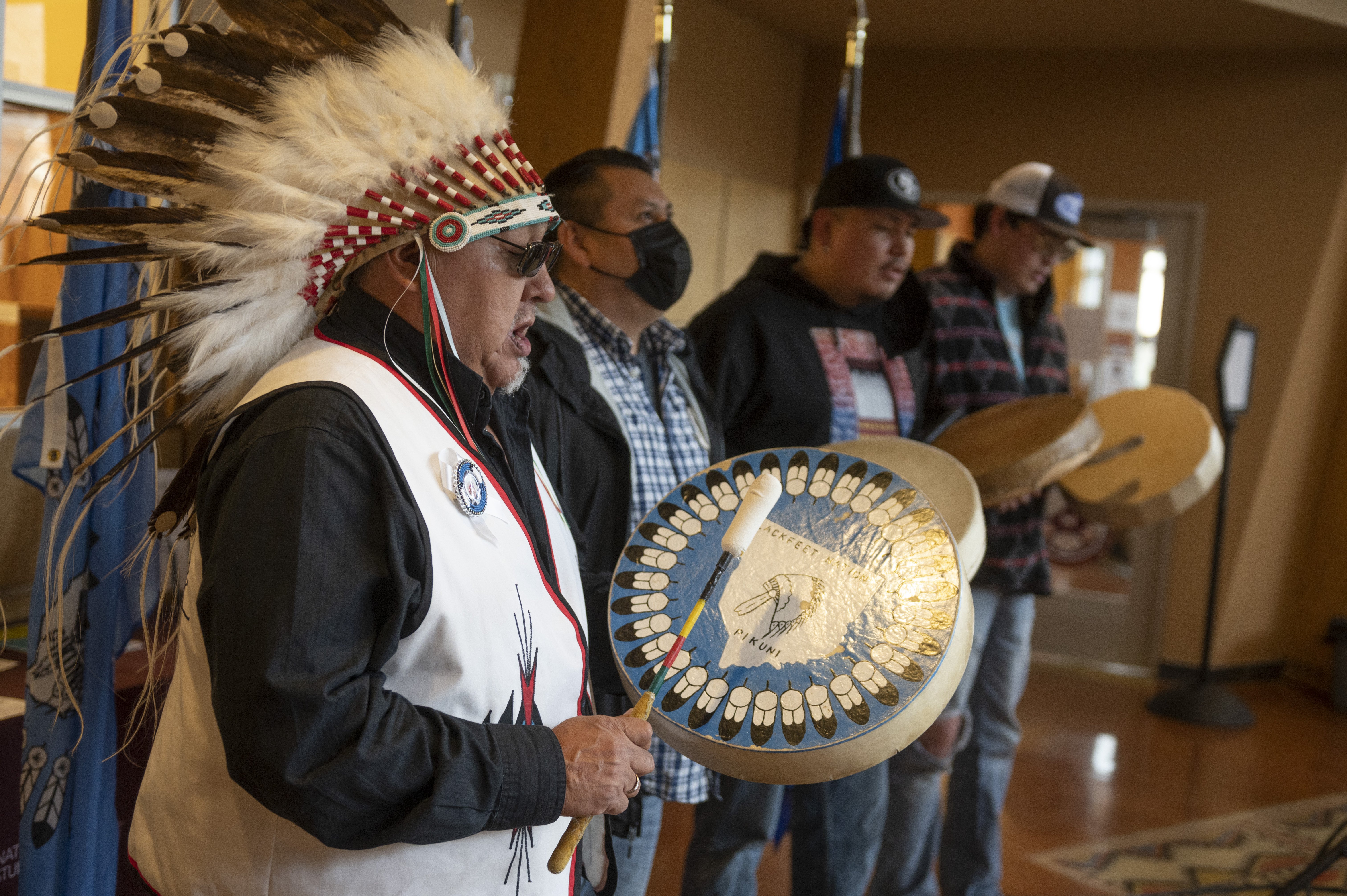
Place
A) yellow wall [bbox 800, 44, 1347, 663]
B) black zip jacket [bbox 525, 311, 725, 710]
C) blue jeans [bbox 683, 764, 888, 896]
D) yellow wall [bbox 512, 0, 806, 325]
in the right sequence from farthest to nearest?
yellow wall [bbox 800, 44, 1347, 663] → yellow wall [bbox 512, 0, 806, 325] → blue jeans [bbox 683, 764, 888, 896] → black zip jacket [bbox 525, 311, 725, 710]

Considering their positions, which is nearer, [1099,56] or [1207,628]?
[1207,628]

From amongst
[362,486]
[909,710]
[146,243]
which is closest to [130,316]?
[146,243]

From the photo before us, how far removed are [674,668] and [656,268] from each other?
87 cm

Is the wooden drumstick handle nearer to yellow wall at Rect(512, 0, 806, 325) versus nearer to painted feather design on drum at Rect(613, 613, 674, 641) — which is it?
painted feather design on drum at Rect(613, 613, 674, 641)

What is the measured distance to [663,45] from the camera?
2.49 meters

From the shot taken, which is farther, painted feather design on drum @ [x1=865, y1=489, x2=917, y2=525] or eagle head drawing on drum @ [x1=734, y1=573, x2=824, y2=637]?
painted feather design on drum @ [x1=865, y1=489, x2=917, y2=525]

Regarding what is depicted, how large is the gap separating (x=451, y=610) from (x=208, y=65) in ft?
2.05

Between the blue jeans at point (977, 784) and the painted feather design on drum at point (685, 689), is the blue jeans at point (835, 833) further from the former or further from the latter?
the painted feather design on drum at point (685, 689)

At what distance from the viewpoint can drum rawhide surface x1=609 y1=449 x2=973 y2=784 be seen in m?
1.14

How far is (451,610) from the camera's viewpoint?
974mm

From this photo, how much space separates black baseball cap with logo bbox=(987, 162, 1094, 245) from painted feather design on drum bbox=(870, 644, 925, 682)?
68.6 inches

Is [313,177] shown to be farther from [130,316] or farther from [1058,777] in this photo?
[1058,777]

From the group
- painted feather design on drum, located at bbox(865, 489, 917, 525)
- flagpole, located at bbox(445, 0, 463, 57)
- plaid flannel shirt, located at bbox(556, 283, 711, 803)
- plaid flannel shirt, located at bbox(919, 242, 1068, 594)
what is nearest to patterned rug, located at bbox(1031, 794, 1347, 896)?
plaid flannel shirt, located at bbox(919, 242, 1068, 594)

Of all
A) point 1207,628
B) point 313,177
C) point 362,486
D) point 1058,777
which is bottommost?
point 1058,777
